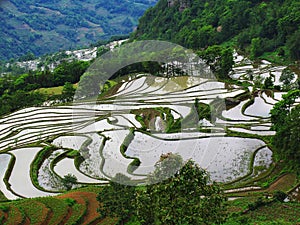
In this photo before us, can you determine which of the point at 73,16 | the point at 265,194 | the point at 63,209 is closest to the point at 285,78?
the point at 265,194

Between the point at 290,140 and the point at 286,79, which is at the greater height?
the point at 286,79

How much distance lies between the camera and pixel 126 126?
22.5 m

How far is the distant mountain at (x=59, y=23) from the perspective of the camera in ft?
393

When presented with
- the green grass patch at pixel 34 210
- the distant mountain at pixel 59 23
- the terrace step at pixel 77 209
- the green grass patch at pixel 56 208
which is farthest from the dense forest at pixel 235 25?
the distant mountain at pixel 59 23

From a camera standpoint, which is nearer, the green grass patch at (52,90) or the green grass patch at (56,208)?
the green grass patch at (56,208)

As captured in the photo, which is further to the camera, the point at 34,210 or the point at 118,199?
the point at 34,210

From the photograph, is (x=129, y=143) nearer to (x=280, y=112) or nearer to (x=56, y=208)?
(x=280, y=112)

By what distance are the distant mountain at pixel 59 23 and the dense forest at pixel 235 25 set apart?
164ft

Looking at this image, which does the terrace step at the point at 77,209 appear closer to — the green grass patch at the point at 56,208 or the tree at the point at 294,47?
the green grass patch at the point at 56,208

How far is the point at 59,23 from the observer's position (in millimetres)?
150250

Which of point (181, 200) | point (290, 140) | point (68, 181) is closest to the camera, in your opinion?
point (181, 200)

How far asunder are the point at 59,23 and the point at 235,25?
4294 inches

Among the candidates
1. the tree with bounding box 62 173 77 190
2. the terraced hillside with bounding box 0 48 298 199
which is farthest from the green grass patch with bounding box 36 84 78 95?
the tree with bounding box 62 173 77 190

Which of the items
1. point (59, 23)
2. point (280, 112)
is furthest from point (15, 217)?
point (59, 23)
